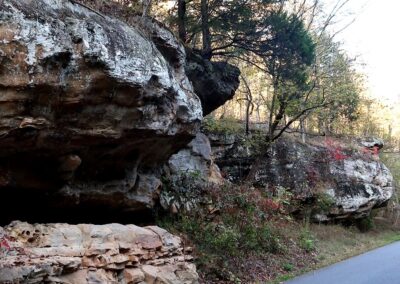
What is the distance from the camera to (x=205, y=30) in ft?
47.6

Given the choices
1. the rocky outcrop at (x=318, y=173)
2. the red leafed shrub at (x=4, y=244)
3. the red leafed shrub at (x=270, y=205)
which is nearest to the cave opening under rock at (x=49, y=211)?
the red leafed shrub at (x=4, y=244)

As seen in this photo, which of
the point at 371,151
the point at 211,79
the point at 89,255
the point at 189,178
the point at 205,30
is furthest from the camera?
the point at 371,151

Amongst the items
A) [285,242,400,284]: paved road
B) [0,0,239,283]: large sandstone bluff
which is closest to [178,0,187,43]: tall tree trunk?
[0,0,239,283]: large sandstone bluff

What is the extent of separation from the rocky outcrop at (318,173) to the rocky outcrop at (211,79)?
9.09 feet

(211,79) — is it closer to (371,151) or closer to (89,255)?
(89,255)

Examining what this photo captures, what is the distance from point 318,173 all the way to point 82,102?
48.1ft

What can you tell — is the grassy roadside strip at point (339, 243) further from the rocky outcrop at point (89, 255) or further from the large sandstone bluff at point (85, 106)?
the large sandstone bluff at point (85, 106)

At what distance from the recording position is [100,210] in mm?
10266

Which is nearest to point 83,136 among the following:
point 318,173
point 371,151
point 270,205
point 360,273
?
point 360,273

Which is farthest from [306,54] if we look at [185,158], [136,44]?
Result: [136,44]

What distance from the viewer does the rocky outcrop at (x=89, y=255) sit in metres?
5.82

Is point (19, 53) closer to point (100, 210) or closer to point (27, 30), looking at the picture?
point (27, 30)

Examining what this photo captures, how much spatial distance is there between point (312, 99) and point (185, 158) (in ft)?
23.3

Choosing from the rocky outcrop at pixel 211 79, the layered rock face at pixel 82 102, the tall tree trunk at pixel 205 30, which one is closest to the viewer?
the layered rock face at pixel 82 102
